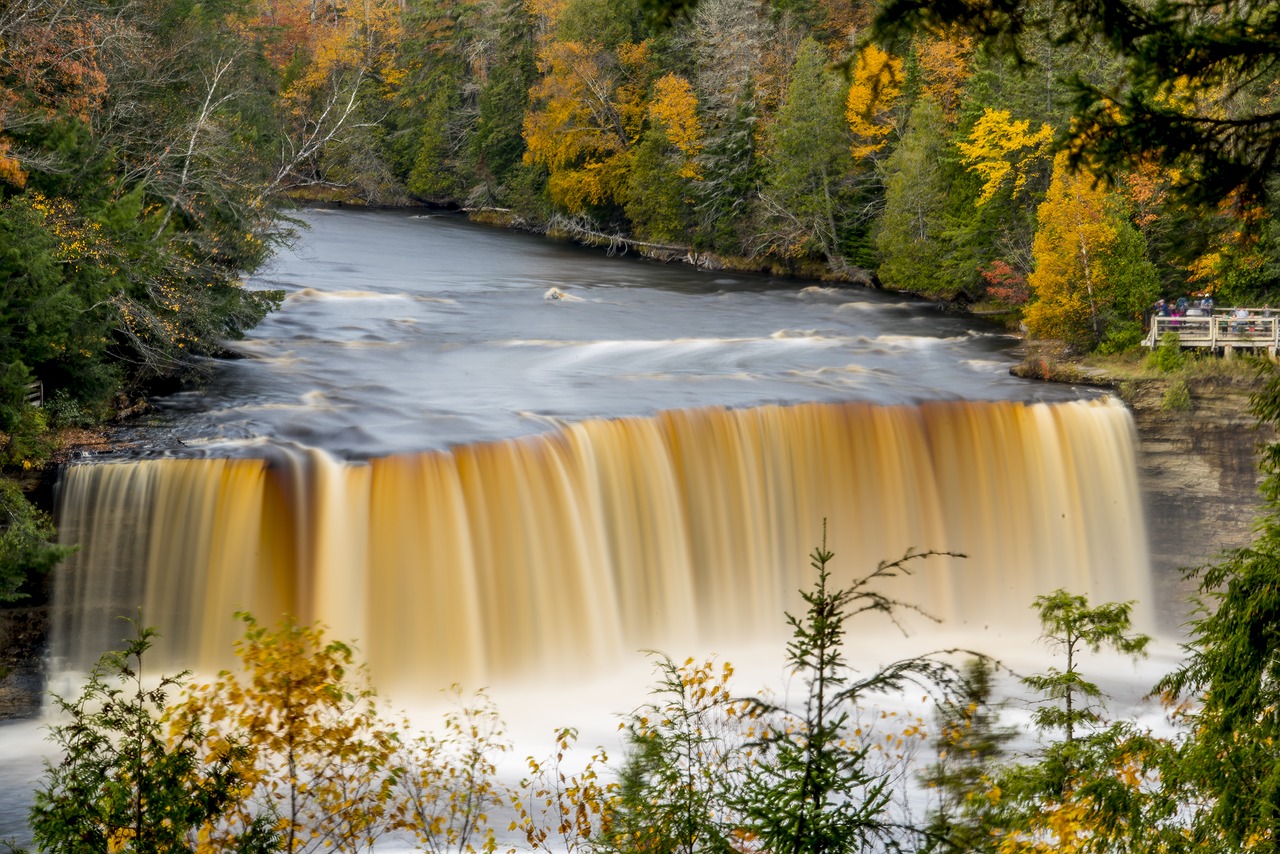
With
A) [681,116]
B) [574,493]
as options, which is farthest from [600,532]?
[681,116]

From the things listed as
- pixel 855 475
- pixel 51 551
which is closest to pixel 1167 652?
pixel 855 475

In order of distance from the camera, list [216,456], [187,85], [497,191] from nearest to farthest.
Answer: [216,456]
[187,85]
[497,191]

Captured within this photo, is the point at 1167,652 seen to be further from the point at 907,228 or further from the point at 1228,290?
the point at 907,228

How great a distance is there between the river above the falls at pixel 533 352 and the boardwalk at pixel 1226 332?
11.1 feet

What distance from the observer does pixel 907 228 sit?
3941 centimetres

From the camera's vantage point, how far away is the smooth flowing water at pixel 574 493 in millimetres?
18141

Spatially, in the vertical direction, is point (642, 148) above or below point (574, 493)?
above

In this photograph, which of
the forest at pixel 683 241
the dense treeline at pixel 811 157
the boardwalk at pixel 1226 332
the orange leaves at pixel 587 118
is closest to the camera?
the forest at pixel 683 241

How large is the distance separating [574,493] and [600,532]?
0.75 metres

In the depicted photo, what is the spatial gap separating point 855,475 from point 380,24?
2010 inches

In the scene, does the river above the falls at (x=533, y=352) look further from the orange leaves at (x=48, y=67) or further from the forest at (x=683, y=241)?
the orange leaves at (x=48, y=67)

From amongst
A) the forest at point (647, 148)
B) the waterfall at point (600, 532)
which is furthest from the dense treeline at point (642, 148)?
the waterfall at point (600, 532)

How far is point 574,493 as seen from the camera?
67.2 feet

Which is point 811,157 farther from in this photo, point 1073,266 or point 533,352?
point 533,352
